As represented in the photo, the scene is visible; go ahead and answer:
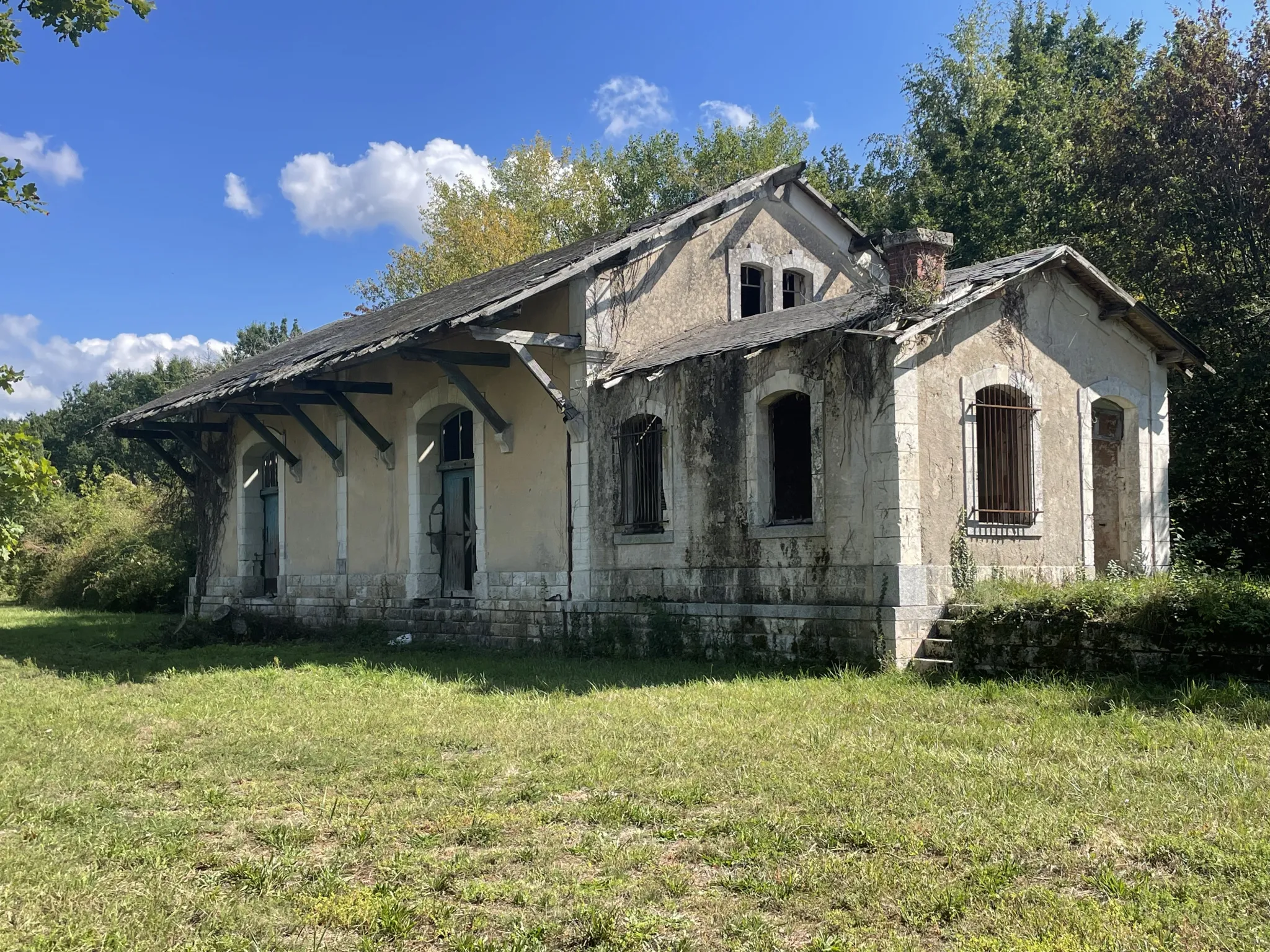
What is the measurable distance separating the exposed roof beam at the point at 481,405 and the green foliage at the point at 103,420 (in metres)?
37.7

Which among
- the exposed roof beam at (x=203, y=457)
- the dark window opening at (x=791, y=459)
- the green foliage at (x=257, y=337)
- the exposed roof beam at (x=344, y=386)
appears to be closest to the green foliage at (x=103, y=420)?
the green foliage at (x=257, y=337)

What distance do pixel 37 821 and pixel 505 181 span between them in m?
32.5

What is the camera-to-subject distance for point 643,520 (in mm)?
13133

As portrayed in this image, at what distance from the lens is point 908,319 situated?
1040cm

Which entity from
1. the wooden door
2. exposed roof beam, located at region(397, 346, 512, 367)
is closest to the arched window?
exposed roof beam, located at region(397, 346, 512, 367)

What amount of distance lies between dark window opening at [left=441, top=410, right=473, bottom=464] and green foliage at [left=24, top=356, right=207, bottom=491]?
35.7 meters

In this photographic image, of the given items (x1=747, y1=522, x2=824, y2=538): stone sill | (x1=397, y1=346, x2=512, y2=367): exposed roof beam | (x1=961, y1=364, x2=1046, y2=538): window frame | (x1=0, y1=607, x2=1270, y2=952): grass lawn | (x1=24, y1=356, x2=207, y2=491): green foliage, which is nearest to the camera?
(x1=0, y1=607, x2=1270, y2=952): grass lawn

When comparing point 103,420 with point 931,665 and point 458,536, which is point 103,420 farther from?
point 931,665

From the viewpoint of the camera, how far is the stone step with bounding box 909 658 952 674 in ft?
32.3

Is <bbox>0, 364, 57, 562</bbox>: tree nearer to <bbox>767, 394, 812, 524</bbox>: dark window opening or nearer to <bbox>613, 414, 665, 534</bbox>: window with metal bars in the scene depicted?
<bbox>613, 414, 665, 534</bbox>: window with metal bars

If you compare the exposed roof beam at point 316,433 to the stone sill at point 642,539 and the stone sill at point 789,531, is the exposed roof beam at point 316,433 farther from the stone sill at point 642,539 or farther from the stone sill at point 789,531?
the stone sill at point 789,531

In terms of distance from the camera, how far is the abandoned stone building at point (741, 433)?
424 inches

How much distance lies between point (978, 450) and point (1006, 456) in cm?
31

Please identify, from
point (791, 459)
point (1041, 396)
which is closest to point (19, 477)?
point (791, 459)
